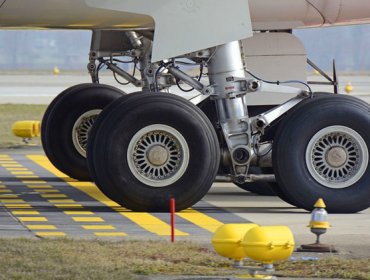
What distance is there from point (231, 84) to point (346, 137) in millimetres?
1511

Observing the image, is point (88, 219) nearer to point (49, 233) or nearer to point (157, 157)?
point (157, 157)

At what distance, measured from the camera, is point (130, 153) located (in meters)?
16.3

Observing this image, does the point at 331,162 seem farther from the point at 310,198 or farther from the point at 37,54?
the point at 37,54

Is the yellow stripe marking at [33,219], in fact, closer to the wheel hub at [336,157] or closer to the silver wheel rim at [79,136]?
the wheel hub at [336,157]

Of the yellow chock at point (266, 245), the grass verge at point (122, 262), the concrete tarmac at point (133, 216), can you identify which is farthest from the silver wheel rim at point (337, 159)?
the yellow chock at point (266, 245)

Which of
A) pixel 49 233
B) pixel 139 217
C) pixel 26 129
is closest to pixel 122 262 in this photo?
pixel 49 233

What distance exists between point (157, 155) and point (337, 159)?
83.1 inches

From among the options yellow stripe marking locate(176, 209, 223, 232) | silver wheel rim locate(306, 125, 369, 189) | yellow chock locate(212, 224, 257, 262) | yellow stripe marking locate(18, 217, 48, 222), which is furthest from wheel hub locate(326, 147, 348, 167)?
yellow chock locate(212, 224, 257, 262)

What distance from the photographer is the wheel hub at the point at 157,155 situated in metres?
16.4

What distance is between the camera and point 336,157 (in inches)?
651

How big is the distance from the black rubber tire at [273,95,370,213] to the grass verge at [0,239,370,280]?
11.1 ft

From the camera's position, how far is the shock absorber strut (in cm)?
1678

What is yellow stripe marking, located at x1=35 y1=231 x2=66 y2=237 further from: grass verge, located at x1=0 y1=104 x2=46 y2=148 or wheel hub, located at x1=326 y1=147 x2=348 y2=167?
grass verge, located at x1=0 y1=104 x2=46 y2=148

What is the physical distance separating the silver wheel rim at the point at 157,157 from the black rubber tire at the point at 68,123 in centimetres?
437
